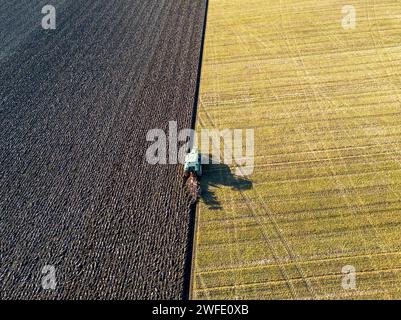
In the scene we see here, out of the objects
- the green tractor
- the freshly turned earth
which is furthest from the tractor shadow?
the freshly turned earth

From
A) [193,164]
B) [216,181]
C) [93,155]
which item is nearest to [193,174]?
[193,164]

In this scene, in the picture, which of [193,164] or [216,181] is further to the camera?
[216,181]

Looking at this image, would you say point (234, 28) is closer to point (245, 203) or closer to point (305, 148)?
point (305, 148)

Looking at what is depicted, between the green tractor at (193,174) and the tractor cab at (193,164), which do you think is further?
the tractor cab at (193,164)

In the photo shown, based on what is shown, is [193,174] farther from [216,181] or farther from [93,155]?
[93,155]

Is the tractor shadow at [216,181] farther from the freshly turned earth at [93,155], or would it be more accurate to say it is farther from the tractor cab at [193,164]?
the freshly turned earth at [93,155]

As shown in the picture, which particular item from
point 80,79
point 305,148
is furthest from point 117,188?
point 80,79

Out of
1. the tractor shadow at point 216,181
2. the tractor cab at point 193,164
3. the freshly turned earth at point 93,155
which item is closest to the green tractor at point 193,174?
the tractor cab at point 193,164
